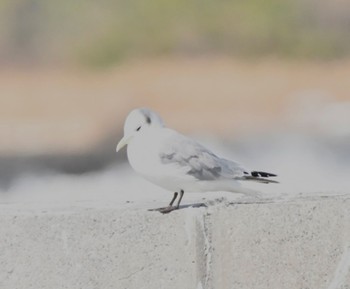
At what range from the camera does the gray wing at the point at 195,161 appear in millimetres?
2156

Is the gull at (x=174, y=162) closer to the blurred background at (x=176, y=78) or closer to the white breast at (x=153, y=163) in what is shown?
the white breast at (x=153, y=163)

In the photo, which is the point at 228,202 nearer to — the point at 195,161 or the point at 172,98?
the point at 195,161

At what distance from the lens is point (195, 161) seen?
7.12 feet

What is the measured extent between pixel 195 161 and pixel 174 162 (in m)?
0.04

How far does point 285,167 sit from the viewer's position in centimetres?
538

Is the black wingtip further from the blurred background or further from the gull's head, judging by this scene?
the blurred background

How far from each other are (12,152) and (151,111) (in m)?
3.97

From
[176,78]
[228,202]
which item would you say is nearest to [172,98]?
[176,78]

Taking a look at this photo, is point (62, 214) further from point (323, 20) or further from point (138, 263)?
point (323, 20)

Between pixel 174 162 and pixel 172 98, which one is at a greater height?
pixel 174 162

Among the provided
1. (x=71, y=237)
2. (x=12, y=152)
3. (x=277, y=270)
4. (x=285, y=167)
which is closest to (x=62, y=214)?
(x=71, y=237)

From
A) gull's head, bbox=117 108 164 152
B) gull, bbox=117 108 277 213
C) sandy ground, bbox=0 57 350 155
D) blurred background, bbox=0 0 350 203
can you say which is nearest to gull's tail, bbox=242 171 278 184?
gull, bbox=117 108 277 213

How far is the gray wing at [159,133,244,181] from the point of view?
84.9 inches

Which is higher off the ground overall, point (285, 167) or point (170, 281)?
point (170, 281)
